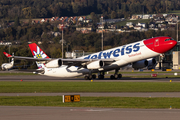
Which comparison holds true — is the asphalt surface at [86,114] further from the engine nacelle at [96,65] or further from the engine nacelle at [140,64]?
the engine nacelle at [140,64]

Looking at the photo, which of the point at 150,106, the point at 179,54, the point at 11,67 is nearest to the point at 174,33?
the point at 179,54

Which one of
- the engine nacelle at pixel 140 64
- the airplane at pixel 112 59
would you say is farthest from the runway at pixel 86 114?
the engine nacelle at pixel 140 64

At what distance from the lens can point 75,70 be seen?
57562 millimetres

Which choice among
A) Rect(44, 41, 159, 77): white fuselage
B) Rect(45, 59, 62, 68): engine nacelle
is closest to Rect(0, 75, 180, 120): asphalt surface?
Rect(44, 41, 159, 77): white fuselage

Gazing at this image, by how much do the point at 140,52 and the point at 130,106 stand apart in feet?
97.9

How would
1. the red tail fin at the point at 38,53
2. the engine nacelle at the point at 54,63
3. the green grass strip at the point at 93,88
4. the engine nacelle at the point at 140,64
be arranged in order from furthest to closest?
the red tail fin at the point at 38,53 → the engine nacelle at the point at 140,64 → the engine nacelle at the point at 54,63 → the green grass strip at the point at 93,88

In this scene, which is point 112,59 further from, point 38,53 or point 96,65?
point 38,53

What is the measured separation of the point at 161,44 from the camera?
164ft

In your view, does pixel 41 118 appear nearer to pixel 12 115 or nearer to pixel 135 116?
pixel 12 115

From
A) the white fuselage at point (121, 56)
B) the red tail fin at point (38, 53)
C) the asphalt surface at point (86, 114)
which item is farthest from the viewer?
the red tail fin at point (38, 53)

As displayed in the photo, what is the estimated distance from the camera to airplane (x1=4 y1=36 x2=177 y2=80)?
5059 centimetres

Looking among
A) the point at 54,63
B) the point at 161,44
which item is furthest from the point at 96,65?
the point at 161,44

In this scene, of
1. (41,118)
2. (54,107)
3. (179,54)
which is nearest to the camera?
(41,118)

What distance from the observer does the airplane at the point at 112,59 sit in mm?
50594
